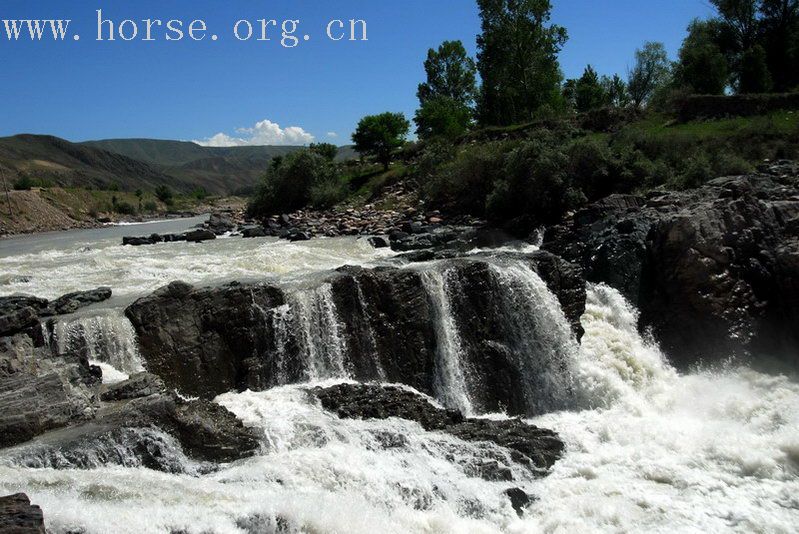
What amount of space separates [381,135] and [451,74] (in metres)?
19.9

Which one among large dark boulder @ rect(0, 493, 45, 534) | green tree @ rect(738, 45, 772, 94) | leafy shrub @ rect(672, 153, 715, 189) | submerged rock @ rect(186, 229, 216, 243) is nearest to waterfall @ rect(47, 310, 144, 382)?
large dark boulder @ rect(0, 493, 45, 534)

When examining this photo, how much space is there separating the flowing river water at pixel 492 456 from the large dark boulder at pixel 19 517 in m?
0.47

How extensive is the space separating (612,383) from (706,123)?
72.0 feet

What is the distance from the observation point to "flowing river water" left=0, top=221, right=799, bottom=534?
22.2ft

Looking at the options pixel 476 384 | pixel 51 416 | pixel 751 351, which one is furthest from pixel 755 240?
pixel 51 416

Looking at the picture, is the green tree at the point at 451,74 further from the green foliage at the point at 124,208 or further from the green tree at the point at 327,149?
the green foliage at the point at 124,208

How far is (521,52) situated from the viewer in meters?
41.1

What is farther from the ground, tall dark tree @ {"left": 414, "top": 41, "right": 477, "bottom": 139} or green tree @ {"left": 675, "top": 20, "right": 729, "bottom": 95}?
tall dark tree @ {"left": 414, "top": 41, "right": 477, "bottom": 139}

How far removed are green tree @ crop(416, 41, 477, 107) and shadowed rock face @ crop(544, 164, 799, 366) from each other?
1785 inches

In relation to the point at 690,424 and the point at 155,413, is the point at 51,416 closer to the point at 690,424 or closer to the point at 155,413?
the point at 155,413

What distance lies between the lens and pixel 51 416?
8008 millimetres

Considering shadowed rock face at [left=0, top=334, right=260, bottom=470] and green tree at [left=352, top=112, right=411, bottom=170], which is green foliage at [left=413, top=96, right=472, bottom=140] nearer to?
green tree at [left=352, top=112, right=411, bottom=170]

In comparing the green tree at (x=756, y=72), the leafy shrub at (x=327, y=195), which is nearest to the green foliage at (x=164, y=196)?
the leafy shrub at (x=327, y=195)

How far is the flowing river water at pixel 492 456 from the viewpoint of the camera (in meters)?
6.77
